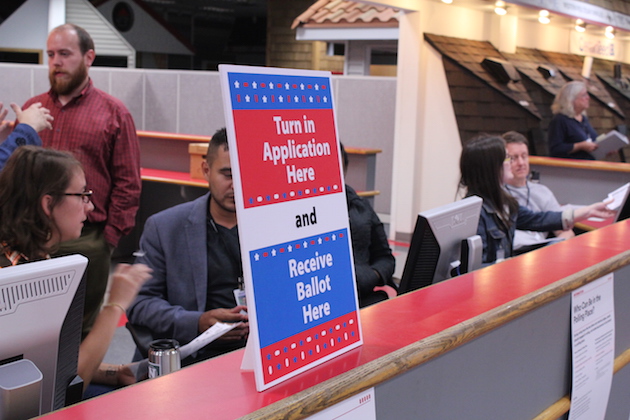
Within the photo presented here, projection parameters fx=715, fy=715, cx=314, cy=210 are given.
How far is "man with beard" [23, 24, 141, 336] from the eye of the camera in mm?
3484

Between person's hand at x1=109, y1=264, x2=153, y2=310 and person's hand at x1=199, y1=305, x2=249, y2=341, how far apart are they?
0.47 m

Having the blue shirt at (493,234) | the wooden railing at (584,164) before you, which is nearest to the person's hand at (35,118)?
the blue shirt at (493,234)

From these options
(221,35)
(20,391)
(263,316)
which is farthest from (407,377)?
(221,35)

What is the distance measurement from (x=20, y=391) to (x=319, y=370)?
0.45 meters

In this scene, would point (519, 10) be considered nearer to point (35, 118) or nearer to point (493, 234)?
point (493, 234)

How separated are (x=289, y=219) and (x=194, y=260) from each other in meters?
1.37

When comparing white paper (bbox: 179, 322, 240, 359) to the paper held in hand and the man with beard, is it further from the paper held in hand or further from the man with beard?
the paper held in hand

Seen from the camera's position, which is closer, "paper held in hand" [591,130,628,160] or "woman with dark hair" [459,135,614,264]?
"woman with dark hair" [459,135,614,264]

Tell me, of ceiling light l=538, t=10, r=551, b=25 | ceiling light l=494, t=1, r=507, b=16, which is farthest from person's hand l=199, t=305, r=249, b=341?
ceiling light l=538, t=10, r=551, b=25

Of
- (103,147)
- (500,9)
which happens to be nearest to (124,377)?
(103,147)

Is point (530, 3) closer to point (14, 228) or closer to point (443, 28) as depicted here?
point (443, 28)

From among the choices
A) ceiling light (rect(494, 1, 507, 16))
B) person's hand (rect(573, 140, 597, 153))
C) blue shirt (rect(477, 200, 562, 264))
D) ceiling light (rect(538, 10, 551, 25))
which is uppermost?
ceiling light (rect(538, 10, 551, 25))

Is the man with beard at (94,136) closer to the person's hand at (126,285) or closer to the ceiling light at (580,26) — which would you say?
the person's hand at (126,285)

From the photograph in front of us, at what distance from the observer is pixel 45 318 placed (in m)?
1.15
